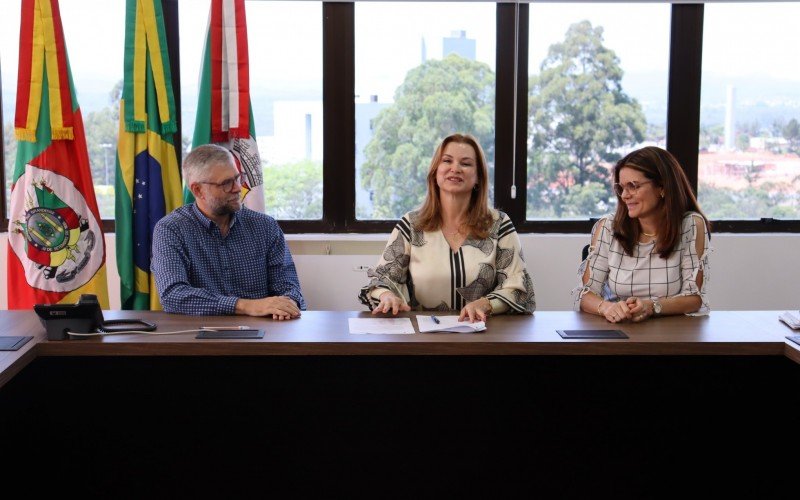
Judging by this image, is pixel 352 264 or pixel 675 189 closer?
pixel 675 189

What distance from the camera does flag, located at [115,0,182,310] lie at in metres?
3.71

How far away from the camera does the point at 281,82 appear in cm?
425

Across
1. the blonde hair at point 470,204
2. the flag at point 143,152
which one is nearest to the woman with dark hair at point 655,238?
the blonde hair at point 470,204

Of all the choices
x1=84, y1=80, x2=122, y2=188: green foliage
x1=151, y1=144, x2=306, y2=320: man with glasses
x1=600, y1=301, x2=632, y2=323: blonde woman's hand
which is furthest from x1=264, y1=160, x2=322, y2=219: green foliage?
x1=600, y1=301, x2=632, y2=323: blonde woman's hand

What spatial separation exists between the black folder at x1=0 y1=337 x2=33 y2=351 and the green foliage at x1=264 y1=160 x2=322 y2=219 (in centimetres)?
218

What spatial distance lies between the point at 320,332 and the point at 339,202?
205 cm

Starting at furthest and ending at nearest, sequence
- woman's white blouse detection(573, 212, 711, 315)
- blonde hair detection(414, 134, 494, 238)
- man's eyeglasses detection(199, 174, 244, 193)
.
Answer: man's eyeglasses detection(199, 174, 244, 193)
blonde hair detection(414, 134, 494, 238)
woman's white blouse detection(573, 212, 711, 315)

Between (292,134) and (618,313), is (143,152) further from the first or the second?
(618,313)

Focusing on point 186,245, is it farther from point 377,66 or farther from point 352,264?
point 377,66

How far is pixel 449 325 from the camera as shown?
7.84 feet

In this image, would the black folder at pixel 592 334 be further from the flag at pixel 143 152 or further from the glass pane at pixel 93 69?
the glass pane at pixel 93 69

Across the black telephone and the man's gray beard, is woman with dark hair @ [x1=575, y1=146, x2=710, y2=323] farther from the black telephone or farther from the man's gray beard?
the black telephone

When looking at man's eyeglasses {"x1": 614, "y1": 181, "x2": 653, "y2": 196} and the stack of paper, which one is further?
man's eyeglasses {"x1": 614, "y1": 181, "x2": 653, "y2": 196}
